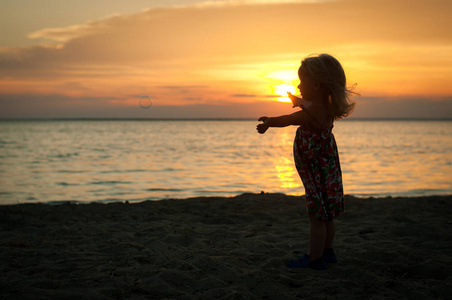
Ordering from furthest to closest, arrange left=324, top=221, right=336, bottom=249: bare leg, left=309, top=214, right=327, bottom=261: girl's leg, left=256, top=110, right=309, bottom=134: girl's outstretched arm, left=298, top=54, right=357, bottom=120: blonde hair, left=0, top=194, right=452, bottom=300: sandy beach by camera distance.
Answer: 1. left=324, top=221, right=336, bottom=249: bare leg
2. left=309, top=214, right=327, bottom=261: girl's leg
3. left=298, top=54, right=357, bottom=120: blonde hair
4. left=256, top=110, right=309, bottom=134: girl's outstretched arm
5. left=0, top=194, right=452, bottom=300: sandy beach

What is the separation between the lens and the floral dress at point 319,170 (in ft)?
12.5

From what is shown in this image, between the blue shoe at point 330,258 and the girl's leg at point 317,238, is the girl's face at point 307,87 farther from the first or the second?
the blue shoe at point 330,258

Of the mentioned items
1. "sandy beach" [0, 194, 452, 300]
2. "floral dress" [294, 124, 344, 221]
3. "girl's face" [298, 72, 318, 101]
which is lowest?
"sandy beach" [0, 194, 452, 300]

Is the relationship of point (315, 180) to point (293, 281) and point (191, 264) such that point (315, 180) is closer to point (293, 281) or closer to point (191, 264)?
point (293, 281)

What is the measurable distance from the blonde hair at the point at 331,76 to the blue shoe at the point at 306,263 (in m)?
1.45

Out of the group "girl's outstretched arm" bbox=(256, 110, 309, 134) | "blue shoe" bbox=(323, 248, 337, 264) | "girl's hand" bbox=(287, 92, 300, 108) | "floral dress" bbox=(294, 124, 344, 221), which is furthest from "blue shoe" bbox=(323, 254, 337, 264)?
"girl's hand" bbox=(287, 92, 300, 108)

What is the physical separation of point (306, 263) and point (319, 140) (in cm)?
122

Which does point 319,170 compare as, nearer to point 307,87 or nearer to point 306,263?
point 307,87

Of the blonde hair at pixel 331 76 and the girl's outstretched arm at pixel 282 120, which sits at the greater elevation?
the blonde hair at pixel 331 76

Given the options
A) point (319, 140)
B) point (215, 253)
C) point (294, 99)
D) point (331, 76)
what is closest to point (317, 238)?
point (319, 140)

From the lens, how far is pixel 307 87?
A: 3795 mm

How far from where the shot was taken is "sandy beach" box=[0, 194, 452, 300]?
329cm

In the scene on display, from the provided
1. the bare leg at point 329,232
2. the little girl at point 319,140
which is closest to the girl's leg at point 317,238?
the little girl at point 319,140

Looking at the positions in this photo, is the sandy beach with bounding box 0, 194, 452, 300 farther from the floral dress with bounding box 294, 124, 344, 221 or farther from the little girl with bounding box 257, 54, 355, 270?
the floral dress with bounding box 294, 124, 344, 221
